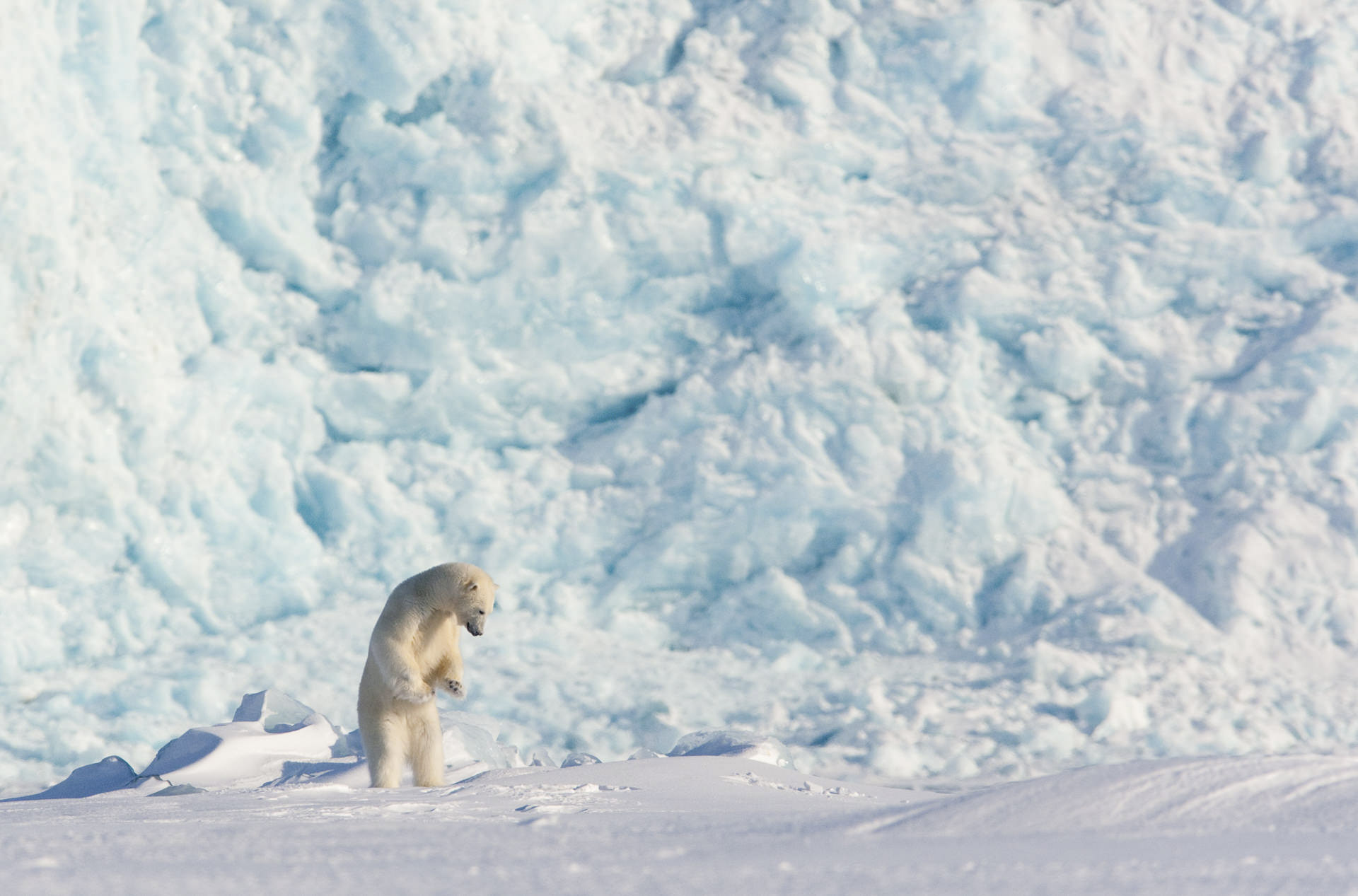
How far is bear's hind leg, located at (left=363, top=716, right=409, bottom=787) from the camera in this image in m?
3.36

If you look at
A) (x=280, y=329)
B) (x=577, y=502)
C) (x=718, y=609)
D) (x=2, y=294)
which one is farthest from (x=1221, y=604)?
(x=2, y=294)

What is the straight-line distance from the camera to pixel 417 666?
3318 millimetres

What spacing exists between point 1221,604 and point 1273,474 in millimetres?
773

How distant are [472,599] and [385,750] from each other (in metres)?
0.45

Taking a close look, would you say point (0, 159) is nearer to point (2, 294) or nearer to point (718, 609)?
point (2, 294)

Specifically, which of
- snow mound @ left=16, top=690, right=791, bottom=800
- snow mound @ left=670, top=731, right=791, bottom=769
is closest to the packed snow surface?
snow mound @ left=670, top=731, right=791, bottom=769

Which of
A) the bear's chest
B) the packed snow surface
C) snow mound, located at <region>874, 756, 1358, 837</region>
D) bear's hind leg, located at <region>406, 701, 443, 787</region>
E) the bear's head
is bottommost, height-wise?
snow mound, located at <region>874, 756, 1358, 837</region>

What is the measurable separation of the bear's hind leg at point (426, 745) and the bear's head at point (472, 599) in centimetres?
28

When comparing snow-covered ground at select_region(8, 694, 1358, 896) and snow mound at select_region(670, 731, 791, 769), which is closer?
snow-covered ground at select_region(8, 694, 1358, 896)

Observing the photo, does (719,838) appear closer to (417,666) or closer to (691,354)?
(417,666)

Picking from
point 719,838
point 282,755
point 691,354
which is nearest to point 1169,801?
point 719,838

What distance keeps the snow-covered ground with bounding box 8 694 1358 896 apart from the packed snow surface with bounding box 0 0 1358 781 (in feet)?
9.42

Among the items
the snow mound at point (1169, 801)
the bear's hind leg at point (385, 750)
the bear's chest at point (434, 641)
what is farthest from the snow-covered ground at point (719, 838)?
the bear's chest at point (434, 641)

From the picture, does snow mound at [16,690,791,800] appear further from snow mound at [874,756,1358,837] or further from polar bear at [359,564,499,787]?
snow mound at [874,756,1358,837]
